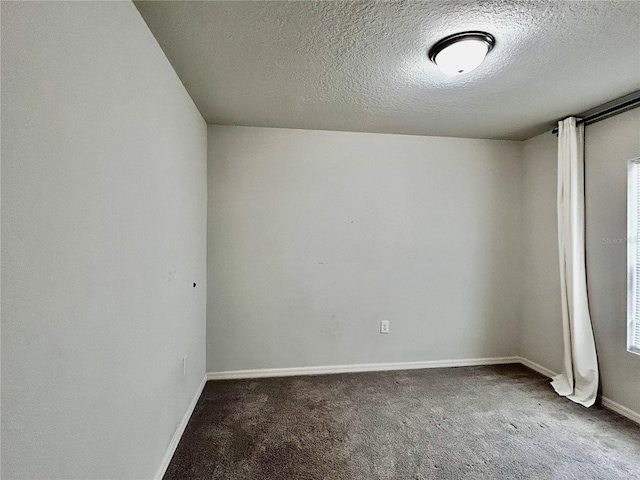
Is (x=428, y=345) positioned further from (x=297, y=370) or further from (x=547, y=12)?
(x=547, y=12)

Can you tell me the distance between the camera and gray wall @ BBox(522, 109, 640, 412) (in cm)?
229

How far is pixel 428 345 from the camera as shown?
3.19 meters

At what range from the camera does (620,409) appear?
90.8 inches

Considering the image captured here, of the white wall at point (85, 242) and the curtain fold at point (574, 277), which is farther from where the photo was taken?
the curtain fold at point (574, 277)

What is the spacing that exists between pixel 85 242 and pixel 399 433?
2.14 m

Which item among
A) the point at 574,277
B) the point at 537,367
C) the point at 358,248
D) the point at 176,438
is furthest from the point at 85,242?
the point at 537,367

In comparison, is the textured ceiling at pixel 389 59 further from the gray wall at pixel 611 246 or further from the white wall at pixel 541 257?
the white wall at pixel 541 257

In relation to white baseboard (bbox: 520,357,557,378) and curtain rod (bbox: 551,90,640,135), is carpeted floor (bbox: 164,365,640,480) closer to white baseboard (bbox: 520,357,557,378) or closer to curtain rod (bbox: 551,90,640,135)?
white baseboard (bbox: 520,357,557,378)

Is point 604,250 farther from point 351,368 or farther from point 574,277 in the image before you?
point 351,368

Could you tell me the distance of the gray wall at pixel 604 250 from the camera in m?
2.29

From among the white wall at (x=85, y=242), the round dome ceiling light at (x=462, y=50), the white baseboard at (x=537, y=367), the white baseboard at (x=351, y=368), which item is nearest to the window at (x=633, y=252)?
the white baseboard at (x=537, y=367)

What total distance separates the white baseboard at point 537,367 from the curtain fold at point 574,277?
0.28 metres

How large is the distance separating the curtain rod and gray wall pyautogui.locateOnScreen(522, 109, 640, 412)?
6cm

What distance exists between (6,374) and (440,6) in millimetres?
1979
